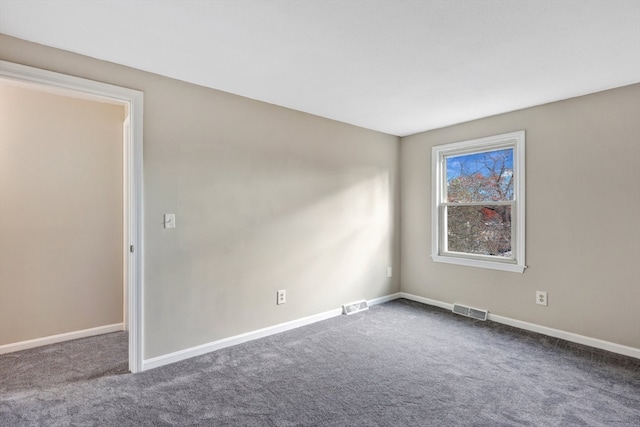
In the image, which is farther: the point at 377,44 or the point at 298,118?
the point at 298,118

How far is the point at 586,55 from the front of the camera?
217 centimetres

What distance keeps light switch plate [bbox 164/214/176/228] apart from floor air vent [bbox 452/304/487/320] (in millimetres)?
3184

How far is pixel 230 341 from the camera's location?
287cm

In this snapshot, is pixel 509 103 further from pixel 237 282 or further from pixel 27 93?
pixel 27 93

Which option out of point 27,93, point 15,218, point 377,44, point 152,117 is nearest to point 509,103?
point 377,44

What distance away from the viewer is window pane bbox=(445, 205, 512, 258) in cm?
351

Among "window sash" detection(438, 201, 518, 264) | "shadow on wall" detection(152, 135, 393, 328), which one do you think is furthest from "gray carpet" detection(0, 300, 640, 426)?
"window sash" detection(438, 201, 518, 264)

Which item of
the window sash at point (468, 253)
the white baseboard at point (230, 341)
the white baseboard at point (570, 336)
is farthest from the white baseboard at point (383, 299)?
the window sash at point (468, 253)

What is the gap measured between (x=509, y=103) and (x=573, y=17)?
1.45 m

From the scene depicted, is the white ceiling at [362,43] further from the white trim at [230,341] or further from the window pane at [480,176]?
the white trim at [230,341]

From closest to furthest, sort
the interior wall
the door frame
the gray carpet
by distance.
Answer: the gray carpet
the door frame
the interior wall

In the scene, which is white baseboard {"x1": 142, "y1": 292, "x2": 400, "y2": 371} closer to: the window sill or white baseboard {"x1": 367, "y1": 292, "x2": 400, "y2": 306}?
white baseboard {"x1": 367, "y1": 292, "x2": 400, "y2": 306}

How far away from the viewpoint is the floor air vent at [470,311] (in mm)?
3560

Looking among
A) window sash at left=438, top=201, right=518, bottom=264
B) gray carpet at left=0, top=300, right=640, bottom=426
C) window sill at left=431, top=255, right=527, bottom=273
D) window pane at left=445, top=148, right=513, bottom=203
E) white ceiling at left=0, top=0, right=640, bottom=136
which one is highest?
white ceiling at left=0, top=0, right=640, bottom=136
